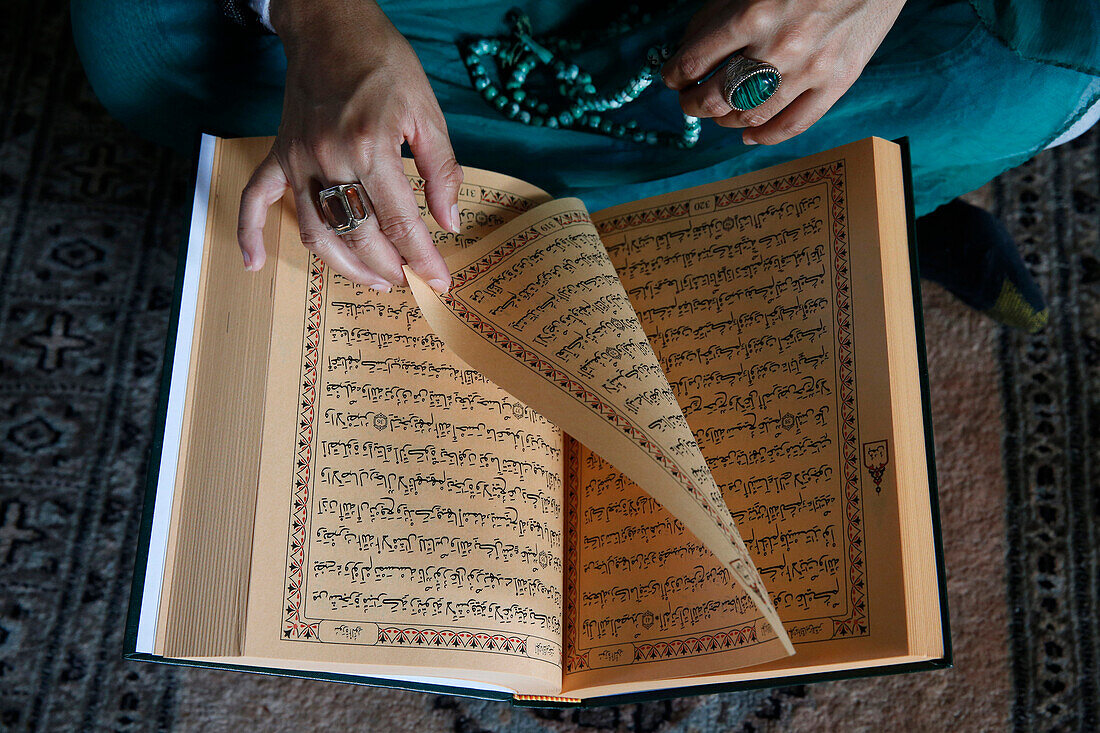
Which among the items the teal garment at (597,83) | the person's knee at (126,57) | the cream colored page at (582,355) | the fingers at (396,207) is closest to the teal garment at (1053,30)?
the teal garment at (597,83)

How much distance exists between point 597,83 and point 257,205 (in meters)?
0.32

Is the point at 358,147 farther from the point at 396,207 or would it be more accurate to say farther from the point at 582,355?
the point at 582,355

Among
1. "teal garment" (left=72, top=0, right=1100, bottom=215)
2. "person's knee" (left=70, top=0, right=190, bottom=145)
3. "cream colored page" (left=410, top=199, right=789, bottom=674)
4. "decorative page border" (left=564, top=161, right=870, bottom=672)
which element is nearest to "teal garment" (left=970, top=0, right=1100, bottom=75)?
"teal garment" (left=72, top=0, right=1100, bottom=215)

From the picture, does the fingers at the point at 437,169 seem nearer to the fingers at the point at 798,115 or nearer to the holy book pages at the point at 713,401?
the holy book pages at the point at 713,401

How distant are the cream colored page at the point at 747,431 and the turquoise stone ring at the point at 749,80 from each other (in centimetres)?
9

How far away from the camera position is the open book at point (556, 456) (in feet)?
1.67

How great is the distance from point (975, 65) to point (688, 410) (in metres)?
0.36

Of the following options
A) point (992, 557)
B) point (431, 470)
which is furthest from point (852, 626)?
point (992, 557)

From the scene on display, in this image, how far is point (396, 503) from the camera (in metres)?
0.54

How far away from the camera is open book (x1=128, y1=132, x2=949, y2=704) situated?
20.1 inches

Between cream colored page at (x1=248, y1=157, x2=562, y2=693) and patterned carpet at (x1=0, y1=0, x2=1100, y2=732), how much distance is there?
1.13 ft

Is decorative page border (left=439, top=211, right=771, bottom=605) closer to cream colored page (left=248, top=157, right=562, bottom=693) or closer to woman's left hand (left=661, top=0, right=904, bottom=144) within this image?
cream colored page (left=248, top=157, right=562, bottom=693)

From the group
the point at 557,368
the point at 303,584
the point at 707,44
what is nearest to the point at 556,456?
the point at 557,368

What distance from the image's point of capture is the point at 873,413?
531 mm
